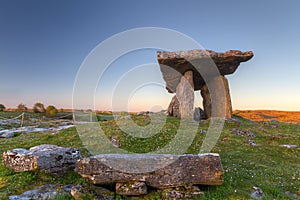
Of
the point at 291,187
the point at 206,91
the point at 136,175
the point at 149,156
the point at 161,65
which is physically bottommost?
the point at 291,187

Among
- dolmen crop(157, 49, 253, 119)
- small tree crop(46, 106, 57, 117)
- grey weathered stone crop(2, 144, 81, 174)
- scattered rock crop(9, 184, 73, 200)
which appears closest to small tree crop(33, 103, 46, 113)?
small tree crop(46, 106, 57, 117)

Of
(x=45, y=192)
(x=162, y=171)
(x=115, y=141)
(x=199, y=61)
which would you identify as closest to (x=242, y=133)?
(x=199, y=61)

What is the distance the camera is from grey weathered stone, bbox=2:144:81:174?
708 centimetres

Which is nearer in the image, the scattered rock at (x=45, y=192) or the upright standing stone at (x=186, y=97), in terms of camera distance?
the scattered rock at (x=45, y=192)

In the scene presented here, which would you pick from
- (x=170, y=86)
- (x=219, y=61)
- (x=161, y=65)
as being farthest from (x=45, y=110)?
(x=219, y=61)

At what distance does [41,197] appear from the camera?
229 inches

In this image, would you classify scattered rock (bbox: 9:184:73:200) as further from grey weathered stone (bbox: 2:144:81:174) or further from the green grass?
grey weathered stone (bbox: 2:144:81:174)

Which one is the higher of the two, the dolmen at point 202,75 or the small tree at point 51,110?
the dolmen at point 202,75

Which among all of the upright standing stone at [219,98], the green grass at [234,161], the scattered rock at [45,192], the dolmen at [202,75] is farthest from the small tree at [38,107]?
the scattered rock at [45,192]

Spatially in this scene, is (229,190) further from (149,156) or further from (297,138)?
(297,138)

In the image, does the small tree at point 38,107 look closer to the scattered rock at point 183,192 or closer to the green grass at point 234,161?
the green grass at point 234,161

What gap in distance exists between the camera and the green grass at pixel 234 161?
635 centimetres

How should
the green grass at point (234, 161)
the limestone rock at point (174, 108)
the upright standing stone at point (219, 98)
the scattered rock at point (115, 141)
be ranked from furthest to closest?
the limestone rock at point (174, 108) → the upright standing stone at point (219, 98) → the scattered rock at point (115, 141) → the green grass at point (234, 161)

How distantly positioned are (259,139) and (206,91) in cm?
1194
